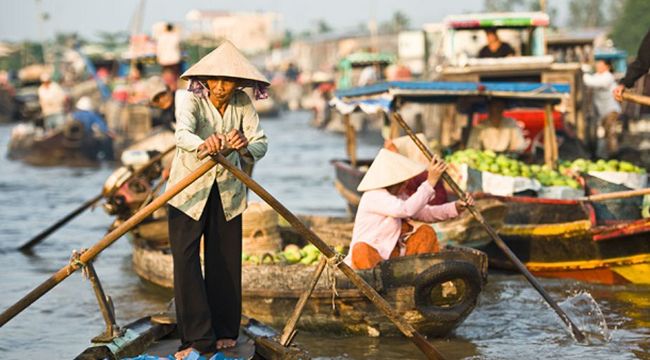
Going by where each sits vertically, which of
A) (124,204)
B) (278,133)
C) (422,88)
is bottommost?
(278,133)

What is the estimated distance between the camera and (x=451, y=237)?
912 cm

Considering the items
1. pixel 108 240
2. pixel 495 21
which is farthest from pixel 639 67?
pixel 495 21

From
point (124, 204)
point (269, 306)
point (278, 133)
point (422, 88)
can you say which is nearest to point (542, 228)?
point (422, 88)

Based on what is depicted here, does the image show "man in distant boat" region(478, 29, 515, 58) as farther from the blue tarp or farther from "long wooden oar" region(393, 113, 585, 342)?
"long wooden oar" region(393, 113, 585, 342)

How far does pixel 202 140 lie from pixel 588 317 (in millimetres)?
3395

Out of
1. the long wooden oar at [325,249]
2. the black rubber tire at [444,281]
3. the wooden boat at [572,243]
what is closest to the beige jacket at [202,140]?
the long wooden oar at [325,249]

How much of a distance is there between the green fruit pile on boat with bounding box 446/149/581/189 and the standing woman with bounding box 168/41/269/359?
481cm

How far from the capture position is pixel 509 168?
34.2ft

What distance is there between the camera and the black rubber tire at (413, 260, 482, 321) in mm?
6961

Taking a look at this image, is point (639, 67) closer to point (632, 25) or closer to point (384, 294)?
point (384, 294)

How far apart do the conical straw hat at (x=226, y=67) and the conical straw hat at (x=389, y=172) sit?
1.71m

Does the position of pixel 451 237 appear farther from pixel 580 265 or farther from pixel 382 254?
pixel 382 254

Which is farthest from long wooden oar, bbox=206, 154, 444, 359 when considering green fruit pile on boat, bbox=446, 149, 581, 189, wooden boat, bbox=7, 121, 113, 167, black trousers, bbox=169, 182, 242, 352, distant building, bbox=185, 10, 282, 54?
distant building, bbox=185, 10, 282, 54

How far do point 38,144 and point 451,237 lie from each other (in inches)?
603
